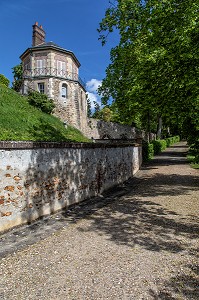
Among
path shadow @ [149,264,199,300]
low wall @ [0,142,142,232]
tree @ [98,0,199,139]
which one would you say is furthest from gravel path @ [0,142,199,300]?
tree @ [98,0,199,139]

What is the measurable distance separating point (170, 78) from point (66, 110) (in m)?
26.8

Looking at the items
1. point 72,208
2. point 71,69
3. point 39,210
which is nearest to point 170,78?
point 72,208

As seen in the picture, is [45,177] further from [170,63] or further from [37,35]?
[37,35]

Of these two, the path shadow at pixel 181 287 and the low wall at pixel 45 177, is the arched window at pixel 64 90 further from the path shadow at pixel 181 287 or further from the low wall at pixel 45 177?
the path shadow at pixel 181 287

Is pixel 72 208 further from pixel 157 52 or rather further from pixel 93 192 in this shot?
pixel 157 52

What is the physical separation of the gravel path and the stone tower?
28.8 metres

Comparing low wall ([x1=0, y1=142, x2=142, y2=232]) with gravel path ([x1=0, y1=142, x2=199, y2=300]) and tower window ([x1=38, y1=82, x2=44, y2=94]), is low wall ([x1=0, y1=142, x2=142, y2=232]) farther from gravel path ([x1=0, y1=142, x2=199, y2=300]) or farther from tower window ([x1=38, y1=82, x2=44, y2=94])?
tower window ([x1=38, y1=82, x2=44, y2=94])

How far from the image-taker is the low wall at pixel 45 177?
6910 millimetres

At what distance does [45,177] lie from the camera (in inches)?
327

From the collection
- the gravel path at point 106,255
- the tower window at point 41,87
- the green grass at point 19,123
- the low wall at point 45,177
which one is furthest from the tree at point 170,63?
the tower window at point 41,87

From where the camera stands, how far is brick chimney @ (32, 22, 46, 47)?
37906mm

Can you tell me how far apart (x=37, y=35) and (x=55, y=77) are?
7.85m

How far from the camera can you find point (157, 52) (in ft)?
32.9

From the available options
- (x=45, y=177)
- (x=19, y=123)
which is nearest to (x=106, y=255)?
(x=45, y=177)
